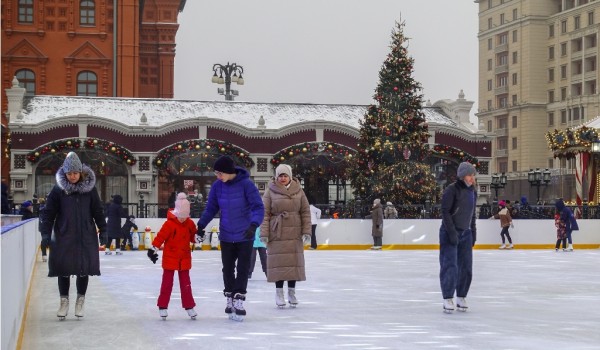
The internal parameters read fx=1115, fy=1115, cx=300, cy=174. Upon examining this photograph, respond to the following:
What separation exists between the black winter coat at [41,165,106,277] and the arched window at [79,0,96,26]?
182 ft

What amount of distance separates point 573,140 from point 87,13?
33.9 metres

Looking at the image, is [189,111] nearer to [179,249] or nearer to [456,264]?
[456,264]

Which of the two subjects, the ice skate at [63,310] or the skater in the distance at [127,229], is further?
the skater in the distance at [127,229]

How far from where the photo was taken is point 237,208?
12.1m

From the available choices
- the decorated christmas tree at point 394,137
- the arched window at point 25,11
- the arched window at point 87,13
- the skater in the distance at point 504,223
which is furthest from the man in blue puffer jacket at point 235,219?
the arched window at point 87,13

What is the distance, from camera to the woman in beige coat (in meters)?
13.2

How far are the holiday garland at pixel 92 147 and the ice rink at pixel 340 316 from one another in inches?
963

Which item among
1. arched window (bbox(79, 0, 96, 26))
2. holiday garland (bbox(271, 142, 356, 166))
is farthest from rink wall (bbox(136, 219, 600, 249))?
arched window (bbox(79, 0, 96, 26))

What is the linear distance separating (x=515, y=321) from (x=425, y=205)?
25.5 meters

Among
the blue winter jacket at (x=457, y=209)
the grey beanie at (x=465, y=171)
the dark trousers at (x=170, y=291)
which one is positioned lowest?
the dark trousers at (x=170, y=291)

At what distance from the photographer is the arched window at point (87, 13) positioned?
6550 cm

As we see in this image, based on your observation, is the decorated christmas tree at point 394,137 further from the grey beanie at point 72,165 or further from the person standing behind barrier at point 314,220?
the grey beanie at point 72,165

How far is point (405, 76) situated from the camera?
1631 inches

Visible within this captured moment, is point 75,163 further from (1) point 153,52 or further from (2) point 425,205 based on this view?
(1) point 153,52
